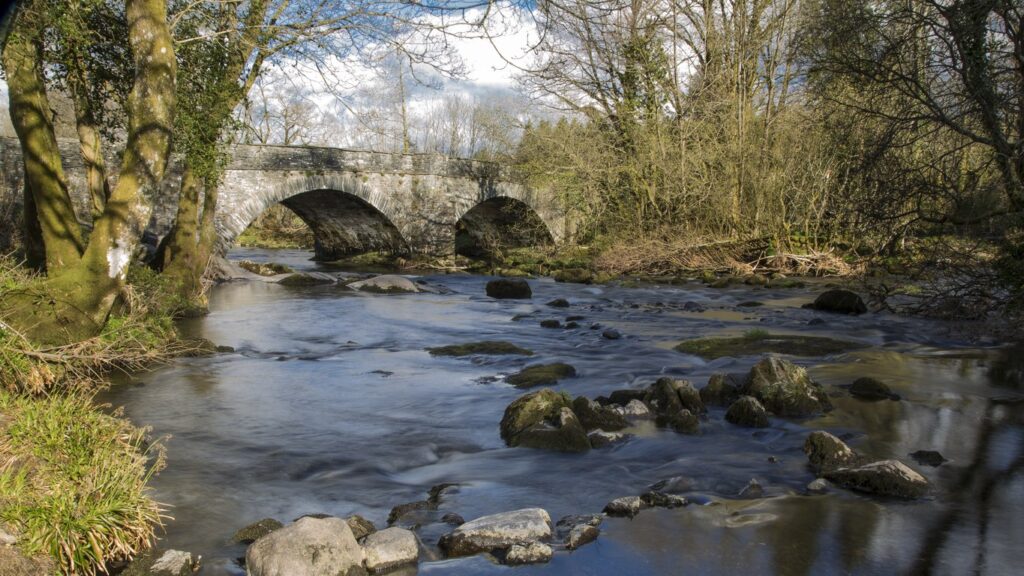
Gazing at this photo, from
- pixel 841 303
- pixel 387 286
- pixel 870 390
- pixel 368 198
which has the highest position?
pixel 368 198

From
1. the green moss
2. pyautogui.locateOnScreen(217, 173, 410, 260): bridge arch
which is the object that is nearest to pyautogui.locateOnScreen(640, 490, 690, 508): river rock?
the green moss

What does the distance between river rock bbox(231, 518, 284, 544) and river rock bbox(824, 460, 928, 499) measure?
3.63 meters

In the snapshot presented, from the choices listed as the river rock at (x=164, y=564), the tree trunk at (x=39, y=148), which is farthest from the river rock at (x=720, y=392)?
the tree trunk at (x=39, y=148)

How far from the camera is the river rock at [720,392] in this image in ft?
24.3

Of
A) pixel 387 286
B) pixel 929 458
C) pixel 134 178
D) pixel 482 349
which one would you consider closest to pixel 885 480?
pixel 929 458

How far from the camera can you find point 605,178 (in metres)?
22.4

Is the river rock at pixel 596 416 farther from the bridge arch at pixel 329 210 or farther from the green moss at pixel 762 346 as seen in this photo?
the bridge arch at pixel 329 210

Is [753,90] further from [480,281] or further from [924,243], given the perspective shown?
[924,243]

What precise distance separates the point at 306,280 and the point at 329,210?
6.97m

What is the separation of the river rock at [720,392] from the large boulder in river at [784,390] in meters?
0.12

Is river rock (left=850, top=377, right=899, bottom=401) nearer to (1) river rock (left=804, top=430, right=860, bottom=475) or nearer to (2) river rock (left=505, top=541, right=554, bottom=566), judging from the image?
(1) river rock (left=804, top=430, right=860, bottom=475)

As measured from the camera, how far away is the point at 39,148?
30.5 ft

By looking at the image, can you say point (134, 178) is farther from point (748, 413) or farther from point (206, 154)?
point (748, 413)

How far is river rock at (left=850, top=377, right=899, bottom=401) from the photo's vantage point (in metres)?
7.61
